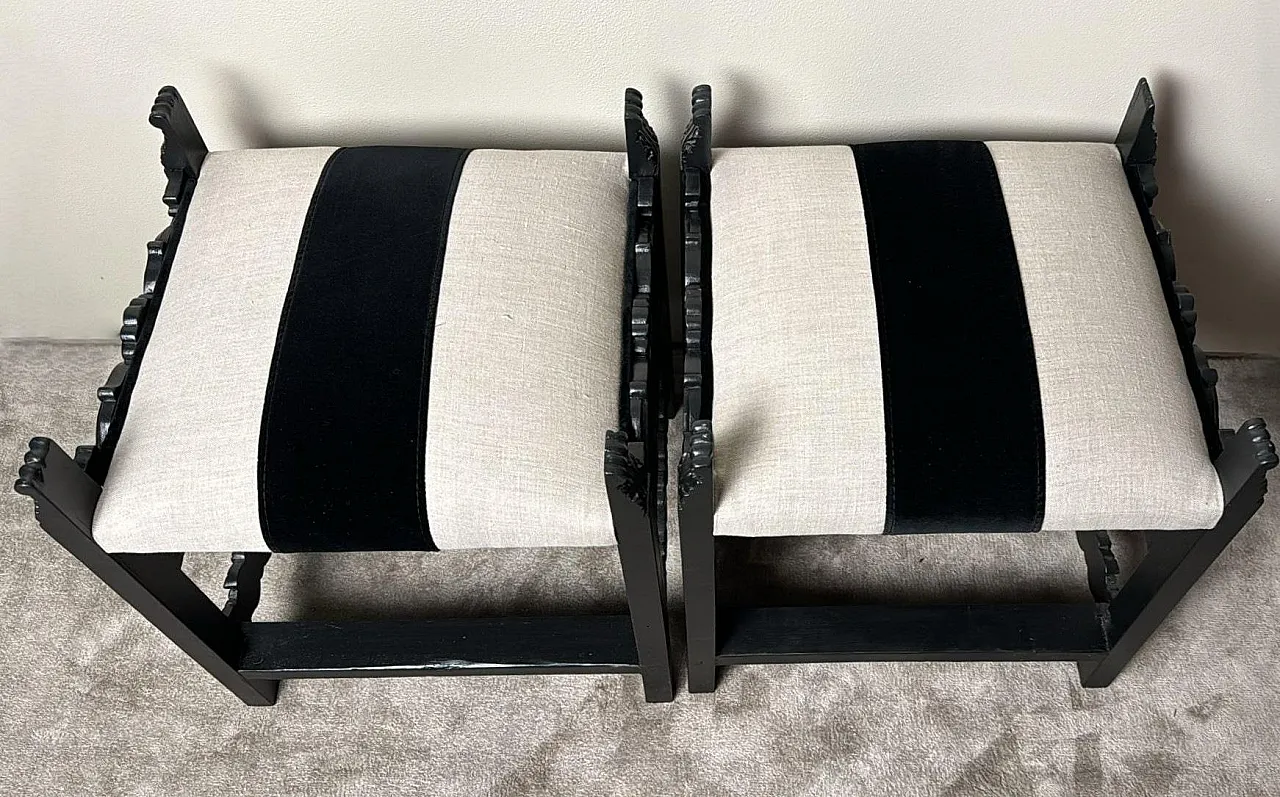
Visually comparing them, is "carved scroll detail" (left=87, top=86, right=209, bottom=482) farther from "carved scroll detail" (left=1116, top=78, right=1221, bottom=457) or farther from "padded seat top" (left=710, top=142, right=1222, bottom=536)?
"carved scroll detail" (left=1116, top=78, right=1221, bottom=457)

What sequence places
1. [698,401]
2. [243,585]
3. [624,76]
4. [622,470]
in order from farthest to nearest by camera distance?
[243,585], [624,76], [698,401], [622,470]

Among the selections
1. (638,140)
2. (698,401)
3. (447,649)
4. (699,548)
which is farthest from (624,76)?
(447,649)

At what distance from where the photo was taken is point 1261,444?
2.07 ft

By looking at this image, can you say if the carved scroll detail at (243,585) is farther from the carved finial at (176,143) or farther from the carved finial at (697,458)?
the carved finial at (697,458)

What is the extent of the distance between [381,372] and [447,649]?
11.5 inches

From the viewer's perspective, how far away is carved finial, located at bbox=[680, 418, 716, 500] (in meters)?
0.62

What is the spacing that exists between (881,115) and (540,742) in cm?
64

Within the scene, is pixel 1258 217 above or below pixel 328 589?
above

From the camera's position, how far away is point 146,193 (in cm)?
94

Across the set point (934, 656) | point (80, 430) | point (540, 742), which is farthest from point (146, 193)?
point (934, 656)

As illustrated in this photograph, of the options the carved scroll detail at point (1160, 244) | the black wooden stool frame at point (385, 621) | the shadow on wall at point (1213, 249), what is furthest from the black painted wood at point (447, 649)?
the shadow on wall at point (1213, 249)

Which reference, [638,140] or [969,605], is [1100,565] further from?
[638,140]

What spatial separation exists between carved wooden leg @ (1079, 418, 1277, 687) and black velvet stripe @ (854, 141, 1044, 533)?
0.13 m

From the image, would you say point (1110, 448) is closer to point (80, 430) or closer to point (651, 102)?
point (651, 102)
